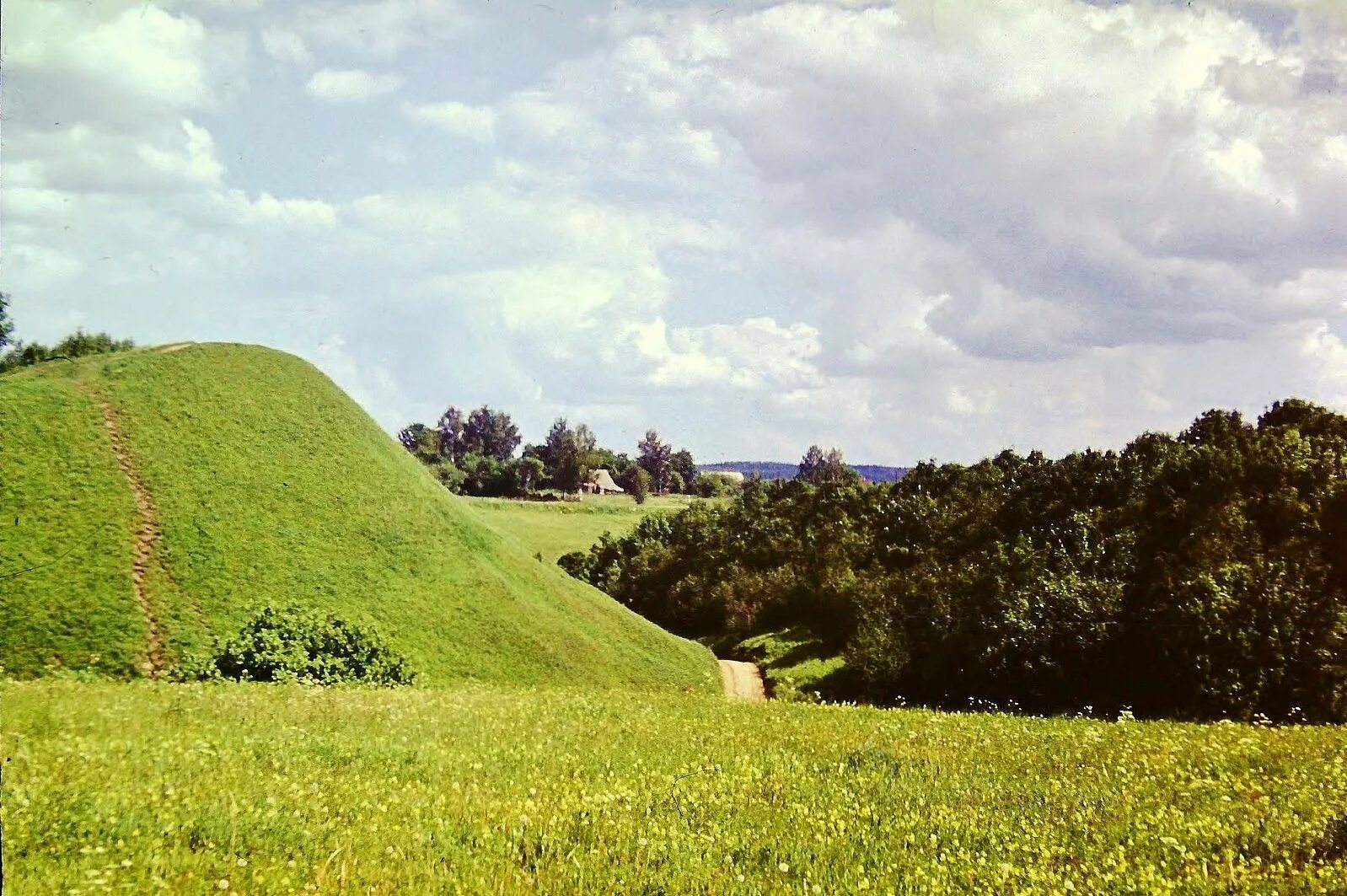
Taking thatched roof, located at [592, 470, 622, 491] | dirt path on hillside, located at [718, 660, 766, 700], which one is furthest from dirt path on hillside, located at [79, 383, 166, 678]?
thatched roof, located at [592, 470, 622, 491]

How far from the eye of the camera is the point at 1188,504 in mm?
35500

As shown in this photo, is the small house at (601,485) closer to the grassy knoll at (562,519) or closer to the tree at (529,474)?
the tree at (529,474)

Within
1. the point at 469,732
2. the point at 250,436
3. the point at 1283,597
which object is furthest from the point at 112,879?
the point at 250,436

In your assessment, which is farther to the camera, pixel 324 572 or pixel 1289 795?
pixel 324 572

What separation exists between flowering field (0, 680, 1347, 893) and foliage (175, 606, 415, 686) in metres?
9.32

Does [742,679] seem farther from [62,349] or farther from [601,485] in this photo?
[601,485]

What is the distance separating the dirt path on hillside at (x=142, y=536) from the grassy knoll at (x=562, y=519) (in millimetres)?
53635

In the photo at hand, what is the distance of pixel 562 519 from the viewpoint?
123m

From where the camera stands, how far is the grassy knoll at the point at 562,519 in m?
101

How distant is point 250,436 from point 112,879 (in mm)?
36842

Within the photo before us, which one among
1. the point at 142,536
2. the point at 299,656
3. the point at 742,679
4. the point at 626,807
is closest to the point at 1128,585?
the point at 742,679

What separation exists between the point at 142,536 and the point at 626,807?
29469 millimetres

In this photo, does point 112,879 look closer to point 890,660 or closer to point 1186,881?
point 1186,881

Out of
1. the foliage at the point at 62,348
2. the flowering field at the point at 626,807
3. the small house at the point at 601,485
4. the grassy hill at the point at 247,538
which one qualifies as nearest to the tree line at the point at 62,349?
the foliage at the point at 62,348
